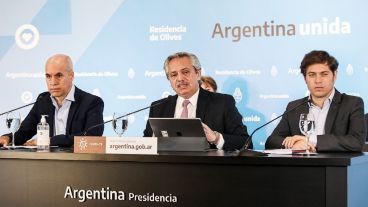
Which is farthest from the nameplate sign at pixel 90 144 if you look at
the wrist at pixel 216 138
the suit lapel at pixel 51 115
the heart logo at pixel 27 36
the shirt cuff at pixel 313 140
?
the heart logo at pixel 27 36

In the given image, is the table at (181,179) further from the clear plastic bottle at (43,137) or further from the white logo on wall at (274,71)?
the white logo on wall at (274,71)

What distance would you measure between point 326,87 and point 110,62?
2.77 meters

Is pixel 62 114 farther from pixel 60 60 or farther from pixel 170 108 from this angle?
pixel 170 108

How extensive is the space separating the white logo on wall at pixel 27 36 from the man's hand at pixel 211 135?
3.20m

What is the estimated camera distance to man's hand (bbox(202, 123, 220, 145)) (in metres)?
3.61

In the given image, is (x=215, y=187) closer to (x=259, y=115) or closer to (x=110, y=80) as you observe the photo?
(x=259, y=115)

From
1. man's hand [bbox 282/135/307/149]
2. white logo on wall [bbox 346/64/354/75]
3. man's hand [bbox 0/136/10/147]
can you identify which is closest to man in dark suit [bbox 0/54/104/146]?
man's hand [bbox 0/136/10/147]

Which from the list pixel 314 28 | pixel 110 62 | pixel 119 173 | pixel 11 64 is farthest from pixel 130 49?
pixel 119 173

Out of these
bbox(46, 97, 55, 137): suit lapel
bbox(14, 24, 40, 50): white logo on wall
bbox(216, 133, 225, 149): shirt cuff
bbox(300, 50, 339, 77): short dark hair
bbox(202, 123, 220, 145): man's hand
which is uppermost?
bbox(14, 24, 40, 50): white logo on wall

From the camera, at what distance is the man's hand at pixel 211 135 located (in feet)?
11.8

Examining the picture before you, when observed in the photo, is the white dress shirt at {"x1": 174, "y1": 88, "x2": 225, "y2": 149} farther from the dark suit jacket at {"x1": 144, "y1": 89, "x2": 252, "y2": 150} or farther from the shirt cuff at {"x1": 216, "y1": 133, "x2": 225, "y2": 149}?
the shirt cuff at {"x1": 216, "y1": 133, "x2": 225, "y2": 149}

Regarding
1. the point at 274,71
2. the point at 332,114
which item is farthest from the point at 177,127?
the point at 274,71

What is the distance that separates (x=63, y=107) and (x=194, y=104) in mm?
964

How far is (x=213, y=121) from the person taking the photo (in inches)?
167
